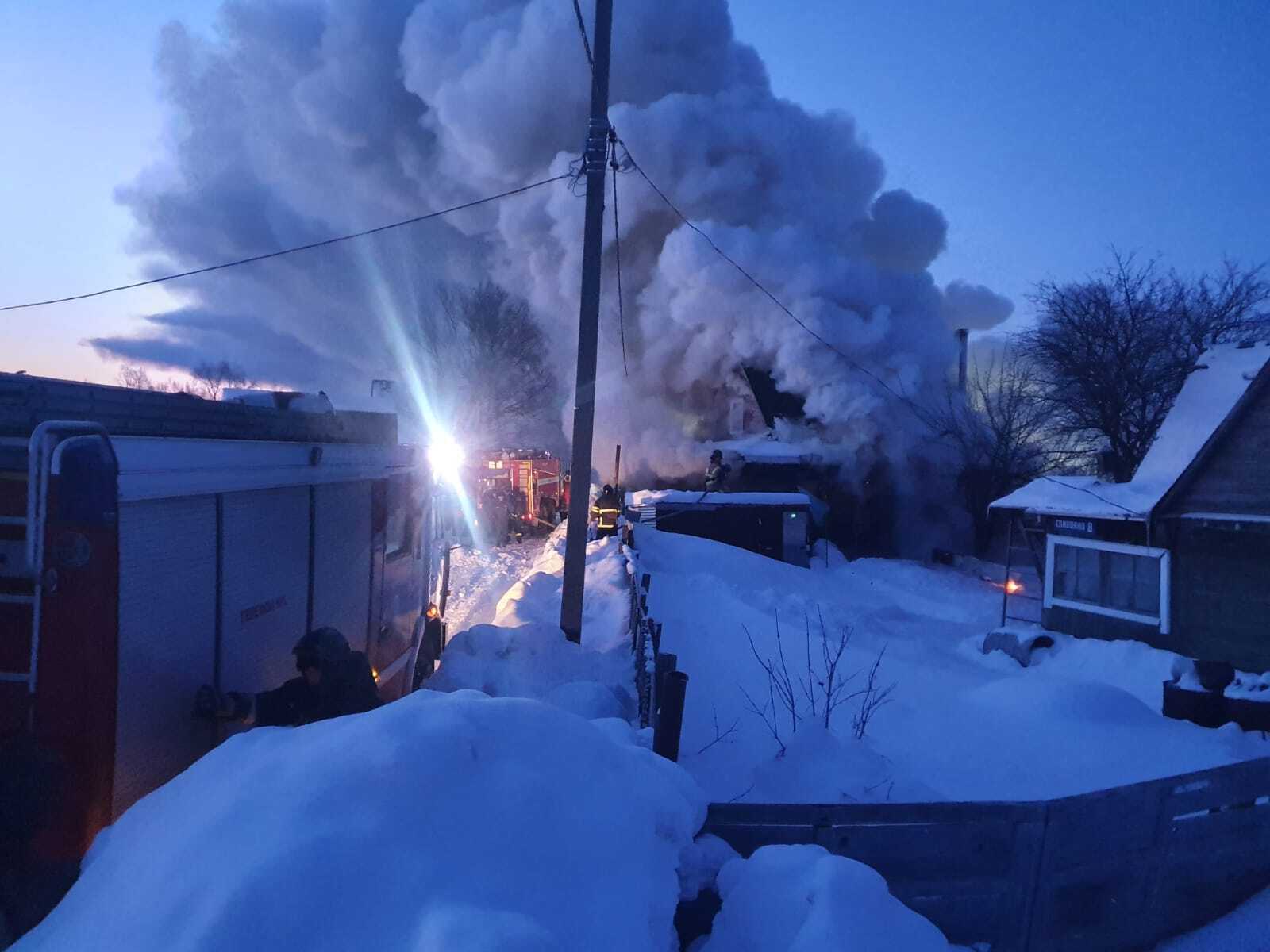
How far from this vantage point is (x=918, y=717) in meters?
8.15

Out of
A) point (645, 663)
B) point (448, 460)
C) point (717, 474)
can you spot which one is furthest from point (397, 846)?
point (717, 474)

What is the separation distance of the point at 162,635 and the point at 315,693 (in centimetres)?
106

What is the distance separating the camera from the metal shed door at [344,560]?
523 cm

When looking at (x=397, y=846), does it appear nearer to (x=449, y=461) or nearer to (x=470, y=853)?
(x=470, y=853)

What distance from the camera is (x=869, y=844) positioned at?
11.4 feet

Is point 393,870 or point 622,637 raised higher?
point 393,870

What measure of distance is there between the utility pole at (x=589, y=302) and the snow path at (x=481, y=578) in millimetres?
2800

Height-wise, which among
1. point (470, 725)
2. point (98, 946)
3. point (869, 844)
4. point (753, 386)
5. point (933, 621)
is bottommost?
point (933, 621)

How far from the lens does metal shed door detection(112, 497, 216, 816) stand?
10.1 feet

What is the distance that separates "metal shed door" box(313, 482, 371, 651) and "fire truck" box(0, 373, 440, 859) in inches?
4.5

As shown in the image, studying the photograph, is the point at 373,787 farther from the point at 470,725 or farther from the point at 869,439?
the point at 869,439

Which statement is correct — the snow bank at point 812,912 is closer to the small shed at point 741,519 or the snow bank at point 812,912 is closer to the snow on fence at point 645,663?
the snow on fence at point 645,663

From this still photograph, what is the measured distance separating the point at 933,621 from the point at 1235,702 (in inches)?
327

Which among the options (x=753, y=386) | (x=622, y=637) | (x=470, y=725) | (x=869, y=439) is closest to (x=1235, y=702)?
(x=622, y=637)
